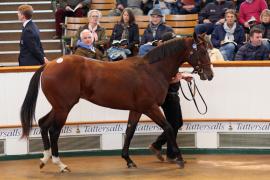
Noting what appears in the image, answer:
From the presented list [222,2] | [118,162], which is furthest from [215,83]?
[222,2]

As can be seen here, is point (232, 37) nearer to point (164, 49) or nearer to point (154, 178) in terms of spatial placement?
point (164, 49)

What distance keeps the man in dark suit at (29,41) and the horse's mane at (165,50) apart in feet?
6.23

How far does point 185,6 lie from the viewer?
59.3 ft

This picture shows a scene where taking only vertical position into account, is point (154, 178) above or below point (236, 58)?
below

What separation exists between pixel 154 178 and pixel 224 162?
1.43 meters

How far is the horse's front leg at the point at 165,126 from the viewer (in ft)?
41.1

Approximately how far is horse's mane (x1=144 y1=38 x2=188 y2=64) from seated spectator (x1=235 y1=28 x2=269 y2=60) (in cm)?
166

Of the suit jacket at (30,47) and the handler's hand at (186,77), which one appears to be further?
the suit jacket at (30,47)

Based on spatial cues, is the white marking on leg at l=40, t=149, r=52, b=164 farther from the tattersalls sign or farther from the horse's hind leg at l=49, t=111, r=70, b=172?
the tattersalls sign

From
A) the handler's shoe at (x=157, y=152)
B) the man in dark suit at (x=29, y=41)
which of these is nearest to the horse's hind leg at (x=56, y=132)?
the handler's shoe at (x=157, y=152)

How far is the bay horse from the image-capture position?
12.4 metres

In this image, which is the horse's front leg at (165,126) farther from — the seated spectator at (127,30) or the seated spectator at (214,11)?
the seated spectator at (214,11)

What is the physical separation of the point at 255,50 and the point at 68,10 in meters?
5.33

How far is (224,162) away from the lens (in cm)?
1301
